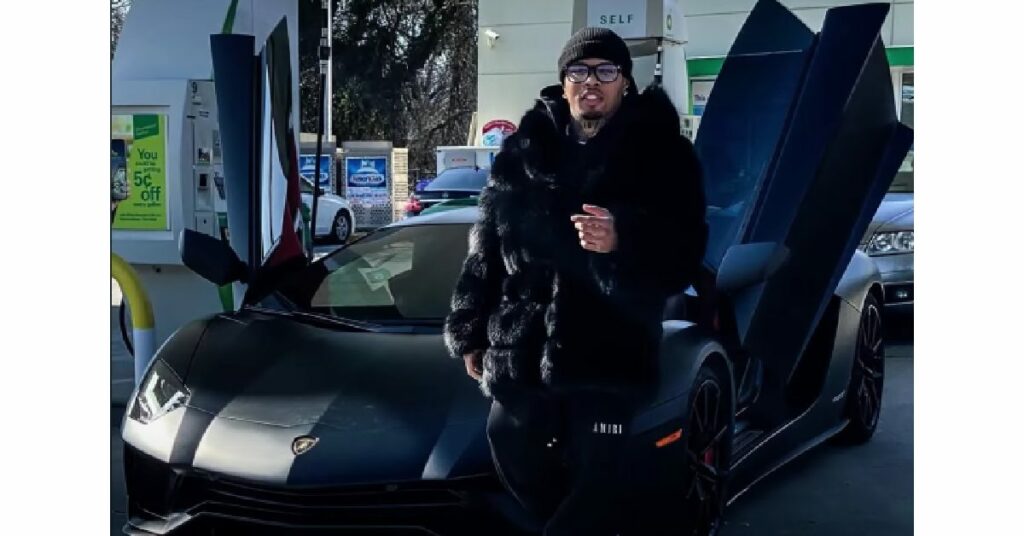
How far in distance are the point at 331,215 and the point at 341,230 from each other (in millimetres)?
83

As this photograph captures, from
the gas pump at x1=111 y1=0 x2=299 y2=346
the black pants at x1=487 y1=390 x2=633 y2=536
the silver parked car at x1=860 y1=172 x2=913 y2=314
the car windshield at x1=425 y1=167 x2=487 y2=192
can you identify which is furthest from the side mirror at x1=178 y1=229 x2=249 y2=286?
the silver parked car at x1=860 y1=172 x2=913 y2=314

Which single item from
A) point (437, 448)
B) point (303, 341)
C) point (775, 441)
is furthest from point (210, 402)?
point (775, 441)

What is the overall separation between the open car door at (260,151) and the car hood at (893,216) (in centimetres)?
182

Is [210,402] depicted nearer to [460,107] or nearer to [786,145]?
[460,107]

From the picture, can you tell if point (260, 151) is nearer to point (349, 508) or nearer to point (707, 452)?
point (349, 508)

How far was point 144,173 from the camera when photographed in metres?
4.00

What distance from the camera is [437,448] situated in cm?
299

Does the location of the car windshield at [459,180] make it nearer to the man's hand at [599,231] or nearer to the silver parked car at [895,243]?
the man's hand at [599,231]

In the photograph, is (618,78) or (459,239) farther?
(459,239)

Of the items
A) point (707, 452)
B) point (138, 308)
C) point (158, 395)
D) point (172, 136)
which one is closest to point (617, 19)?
point (707, 452)

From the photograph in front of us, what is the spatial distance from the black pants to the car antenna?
50.6 inches

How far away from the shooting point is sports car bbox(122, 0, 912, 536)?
3002 mm

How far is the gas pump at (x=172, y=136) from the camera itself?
384 centimetres
